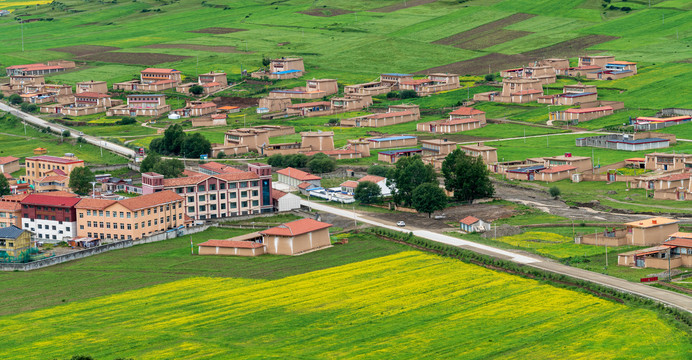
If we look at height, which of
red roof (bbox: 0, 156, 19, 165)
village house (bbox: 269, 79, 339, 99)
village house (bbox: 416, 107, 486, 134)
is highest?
village house (bbox: 269, 79, 339, 99)

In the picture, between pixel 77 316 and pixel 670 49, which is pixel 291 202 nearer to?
pixel 77 316

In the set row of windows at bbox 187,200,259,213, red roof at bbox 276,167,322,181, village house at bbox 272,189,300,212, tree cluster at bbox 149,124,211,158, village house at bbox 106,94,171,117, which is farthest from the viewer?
village house at bbox 106,94,171,117

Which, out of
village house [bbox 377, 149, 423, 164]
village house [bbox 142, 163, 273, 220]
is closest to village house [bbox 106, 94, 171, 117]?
village house [bbox 377, 149, 423, 164]

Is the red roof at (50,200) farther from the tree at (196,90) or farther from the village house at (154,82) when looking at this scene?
the village house at (154,82)

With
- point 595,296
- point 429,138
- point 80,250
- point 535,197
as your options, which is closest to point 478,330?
point 595,296

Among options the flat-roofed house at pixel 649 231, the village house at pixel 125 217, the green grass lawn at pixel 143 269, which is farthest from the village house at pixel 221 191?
the flat-roofed house at pixel 649 231

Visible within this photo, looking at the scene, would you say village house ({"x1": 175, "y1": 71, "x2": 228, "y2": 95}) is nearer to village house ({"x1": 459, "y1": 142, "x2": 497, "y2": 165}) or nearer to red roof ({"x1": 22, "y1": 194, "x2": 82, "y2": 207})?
village house ({"x1": 459, "y1": 142, "x2": 497, "y2": 165})
